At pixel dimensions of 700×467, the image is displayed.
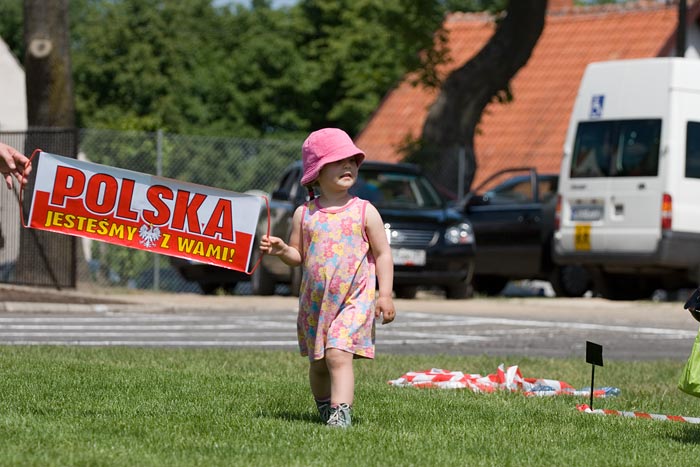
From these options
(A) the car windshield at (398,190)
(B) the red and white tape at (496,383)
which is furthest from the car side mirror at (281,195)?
(B) the red and white tape at (496,383)

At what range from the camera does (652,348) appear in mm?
14344

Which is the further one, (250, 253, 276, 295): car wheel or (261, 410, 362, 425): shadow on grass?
(250, 253, 276, 295): car wheel

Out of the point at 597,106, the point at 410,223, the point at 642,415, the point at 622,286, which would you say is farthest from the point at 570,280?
the point at 642,415

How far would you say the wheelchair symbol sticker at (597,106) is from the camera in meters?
21.7

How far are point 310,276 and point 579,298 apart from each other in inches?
613

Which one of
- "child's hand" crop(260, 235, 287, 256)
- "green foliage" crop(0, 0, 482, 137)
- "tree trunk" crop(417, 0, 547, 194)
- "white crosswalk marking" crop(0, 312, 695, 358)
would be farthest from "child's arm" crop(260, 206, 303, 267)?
"green foliage" crop(0, 0, 482, 137)

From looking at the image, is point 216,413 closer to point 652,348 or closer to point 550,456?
point 550,456

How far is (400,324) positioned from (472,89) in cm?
1176

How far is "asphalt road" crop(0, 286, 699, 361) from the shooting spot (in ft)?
45.1

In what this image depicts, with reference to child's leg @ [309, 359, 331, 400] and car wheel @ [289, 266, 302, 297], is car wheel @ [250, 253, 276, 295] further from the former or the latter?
child's leg @ [309, 359, 331, 400]

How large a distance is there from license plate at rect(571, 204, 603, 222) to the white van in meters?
0.01

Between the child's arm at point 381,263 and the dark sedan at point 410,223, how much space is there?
1255cm

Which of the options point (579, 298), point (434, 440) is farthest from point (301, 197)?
point (434, 440)

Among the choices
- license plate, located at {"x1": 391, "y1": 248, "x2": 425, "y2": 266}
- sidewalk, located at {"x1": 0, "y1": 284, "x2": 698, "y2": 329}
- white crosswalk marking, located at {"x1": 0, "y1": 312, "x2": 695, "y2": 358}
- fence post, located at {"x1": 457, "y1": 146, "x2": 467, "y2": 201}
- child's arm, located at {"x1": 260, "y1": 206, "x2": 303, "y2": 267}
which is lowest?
white crosswalk marking, located at {"x1": 0, "y1": 312, "x2": 695, "y2": 358}
